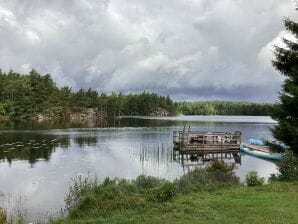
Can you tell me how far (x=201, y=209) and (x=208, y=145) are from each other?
42.0 meters

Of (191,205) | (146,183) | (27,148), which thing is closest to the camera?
(191,205)

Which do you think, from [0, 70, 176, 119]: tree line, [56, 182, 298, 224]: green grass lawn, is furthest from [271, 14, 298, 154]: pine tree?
[0, 70, 176, 119]: tree line

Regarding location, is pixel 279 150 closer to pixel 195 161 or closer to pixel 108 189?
pixel 108 189

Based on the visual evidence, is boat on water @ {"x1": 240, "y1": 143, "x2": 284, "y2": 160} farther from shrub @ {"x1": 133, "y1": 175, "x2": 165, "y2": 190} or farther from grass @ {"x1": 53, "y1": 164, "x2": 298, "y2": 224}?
grass @ {"x1": 53, "y1": 164, "x2": 298, "y2": 224}

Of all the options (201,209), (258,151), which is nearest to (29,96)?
(258,151)

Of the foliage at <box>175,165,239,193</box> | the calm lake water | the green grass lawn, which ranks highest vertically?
the foliage at <box>175,165,239,193</box>

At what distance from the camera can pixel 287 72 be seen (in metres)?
25.0

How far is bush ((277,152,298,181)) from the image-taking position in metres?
20.4

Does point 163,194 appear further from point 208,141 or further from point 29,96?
point 29,96

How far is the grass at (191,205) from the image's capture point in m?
13.2

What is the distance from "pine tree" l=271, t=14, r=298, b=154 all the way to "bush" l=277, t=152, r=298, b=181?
1655 mm

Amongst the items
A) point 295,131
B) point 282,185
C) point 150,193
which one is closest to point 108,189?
point 150,193

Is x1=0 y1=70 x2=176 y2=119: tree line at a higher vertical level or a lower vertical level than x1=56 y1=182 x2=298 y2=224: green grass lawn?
higher

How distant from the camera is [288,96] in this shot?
22938mm
